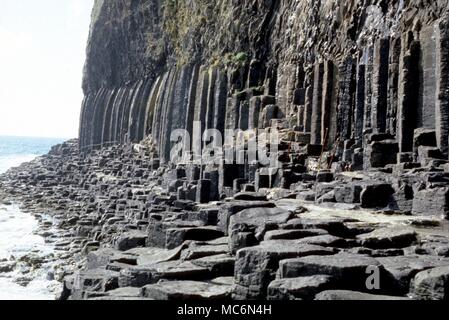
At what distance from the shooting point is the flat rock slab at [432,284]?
6.09 metres

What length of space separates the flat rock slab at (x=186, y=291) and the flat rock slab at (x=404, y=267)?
2.11 meters

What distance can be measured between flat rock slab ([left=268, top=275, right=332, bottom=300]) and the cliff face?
1087cm

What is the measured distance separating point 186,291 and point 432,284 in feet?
10.1

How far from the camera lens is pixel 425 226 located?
34.7ft

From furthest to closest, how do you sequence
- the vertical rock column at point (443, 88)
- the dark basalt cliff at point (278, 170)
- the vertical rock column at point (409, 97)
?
the vertical rock column at point (409, 97)
the vertical rock column at point (443, 88)
the dark basalt cliff at point (278, 170)

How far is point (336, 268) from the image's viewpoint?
6.90 m

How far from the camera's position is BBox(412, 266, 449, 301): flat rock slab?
6.09 m

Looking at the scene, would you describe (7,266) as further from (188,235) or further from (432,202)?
(432,202)

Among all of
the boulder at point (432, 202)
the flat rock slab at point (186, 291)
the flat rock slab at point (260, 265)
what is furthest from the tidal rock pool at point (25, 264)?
the boulder at point (432, 202)

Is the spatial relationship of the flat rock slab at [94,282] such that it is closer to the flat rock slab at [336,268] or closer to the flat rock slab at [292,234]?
the flat rock slab at [292,234]

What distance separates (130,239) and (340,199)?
5205 millimetres

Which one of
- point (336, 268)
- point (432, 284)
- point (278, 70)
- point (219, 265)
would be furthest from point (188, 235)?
point (278, 70)

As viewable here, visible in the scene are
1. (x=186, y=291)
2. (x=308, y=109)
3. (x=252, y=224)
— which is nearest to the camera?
(x=186, y=291)

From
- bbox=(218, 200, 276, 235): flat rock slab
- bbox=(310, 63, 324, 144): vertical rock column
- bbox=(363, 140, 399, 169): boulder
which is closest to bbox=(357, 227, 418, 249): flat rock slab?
bbox=(218, 200, 276, 235): flat rock slab
